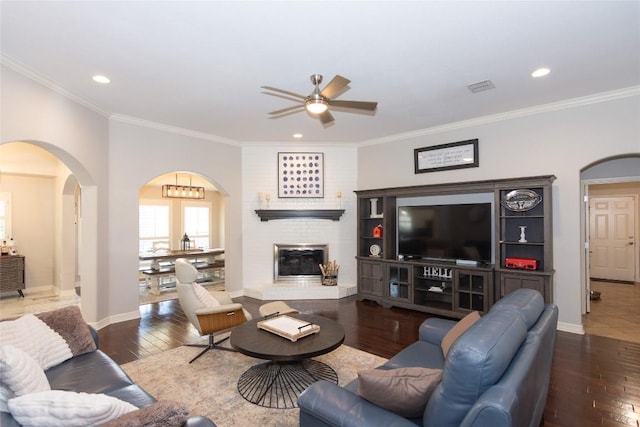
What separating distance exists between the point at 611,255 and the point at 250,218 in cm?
860

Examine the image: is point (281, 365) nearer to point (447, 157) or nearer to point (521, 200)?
point (521, 200)

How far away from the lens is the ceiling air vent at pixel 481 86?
3.77 meters

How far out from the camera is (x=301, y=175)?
6.64 metres

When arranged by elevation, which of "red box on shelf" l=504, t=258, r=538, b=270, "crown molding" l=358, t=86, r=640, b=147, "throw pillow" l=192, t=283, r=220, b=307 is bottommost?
"throw pillow" l=192, t=283, r=220, b=307

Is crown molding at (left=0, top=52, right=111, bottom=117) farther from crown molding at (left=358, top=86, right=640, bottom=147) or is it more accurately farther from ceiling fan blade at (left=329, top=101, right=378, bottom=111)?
crown molding at (left=358, top=86, right=640, bottom=147)

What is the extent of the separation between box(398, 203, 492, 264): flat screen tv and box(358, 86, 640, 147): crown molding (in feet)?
4.29

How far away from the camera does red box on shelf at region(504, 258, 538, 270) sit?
436 centimetres

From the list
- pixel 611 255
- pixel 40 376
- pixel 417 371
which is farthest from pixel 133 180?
pixel 611 255

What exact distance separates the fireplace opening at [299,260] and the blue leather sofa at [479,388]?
4.61 meters

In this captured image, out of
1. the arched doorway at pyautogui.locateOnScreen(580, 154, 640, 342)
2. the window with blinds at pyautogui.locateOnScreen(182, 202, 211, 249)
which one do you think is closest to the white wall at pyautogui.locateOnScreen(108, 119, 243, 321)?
the window with blinds at pyautogui.locateOnScreen(182, 202, 211, 249)

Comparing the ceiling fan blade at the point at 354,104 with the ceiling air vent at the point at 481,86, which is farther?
the ceiling air vent at the point at 481,86

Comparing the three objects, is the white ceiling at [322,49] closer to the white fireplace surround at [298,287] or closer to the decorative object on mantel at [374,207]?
the decorative object on mantel at [374,207]

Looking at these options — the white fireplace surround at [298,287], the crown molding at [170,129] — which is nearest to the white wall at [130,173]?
the crown molding at [170,129]

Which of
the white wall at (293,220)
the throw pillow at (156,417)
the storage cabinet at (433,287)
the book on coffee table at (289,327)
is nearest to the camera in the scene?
the throw pillow at (156,417)
